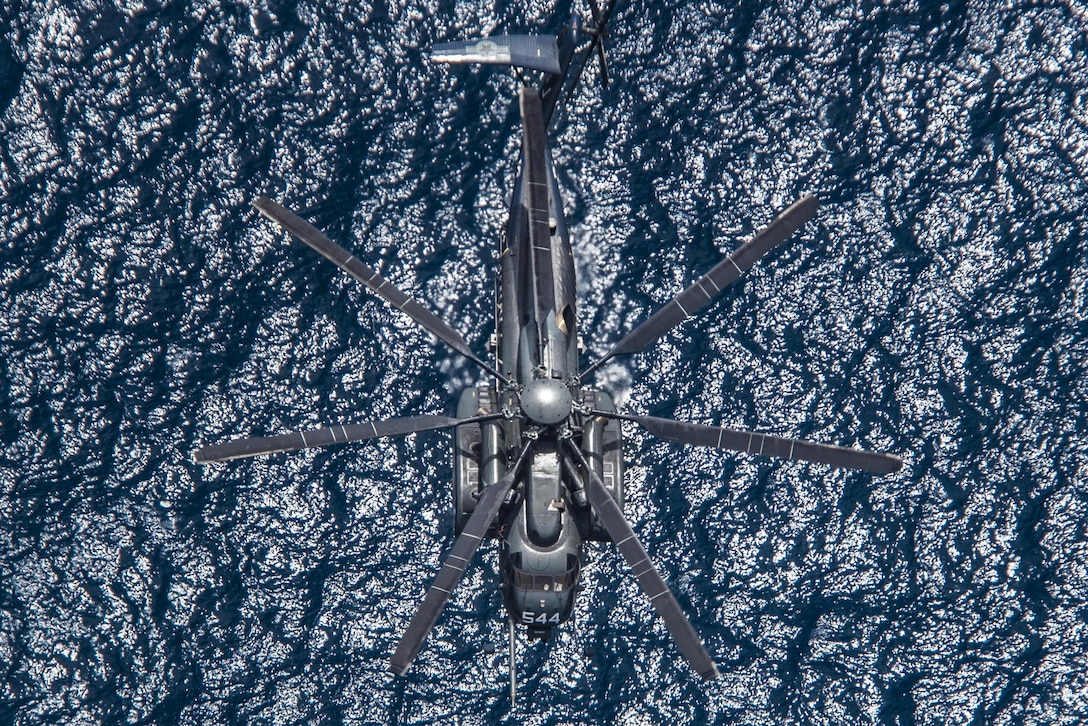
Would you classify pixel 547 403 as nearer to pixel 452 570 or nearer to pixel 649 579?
pixel 452 570

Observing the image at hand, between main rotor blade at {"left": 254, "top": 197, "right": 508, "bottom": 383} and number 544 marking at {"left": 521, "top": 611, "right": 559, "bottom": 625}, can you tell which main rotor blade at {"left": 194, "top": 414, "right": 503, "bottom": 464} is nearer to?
main rotor blade at {"left": 254, "top": 197, "right": 508, "bottom": 383}

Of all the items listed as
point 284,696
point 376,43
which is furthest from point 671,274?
point 284,696

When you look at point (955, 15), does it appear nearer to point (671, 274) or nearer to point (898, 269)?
point (898, 269)

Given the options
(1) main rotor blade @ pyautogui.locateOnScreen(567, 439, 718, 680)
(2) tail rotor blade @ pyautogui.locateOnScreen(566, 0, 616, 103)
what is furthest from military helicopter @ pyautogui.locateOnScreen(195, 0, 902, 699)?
(2) tail rotor blade @ pyautogui.locateOnScreen(566, 0, 616, 103)

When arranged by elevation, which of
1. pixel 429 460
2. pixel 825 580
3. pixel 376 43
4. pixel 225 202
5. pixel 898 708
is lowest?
pixel 898 708

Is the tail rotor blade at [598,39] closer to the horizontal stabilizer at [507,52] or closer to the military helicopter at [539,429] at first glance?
the military helicopter at [539,429]

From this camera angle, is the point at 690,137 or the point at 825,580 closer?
→ the point at 825,580

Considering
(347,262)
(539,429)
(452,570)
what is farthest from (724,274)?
(452,570)
